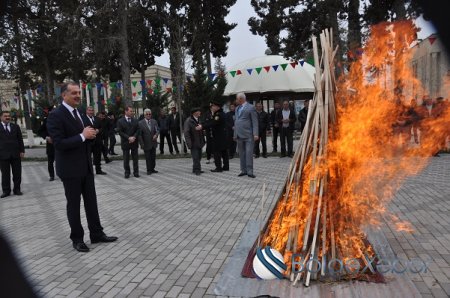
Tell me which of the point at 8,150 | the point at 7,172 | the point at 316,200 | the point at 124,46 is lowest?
the point at 7,172

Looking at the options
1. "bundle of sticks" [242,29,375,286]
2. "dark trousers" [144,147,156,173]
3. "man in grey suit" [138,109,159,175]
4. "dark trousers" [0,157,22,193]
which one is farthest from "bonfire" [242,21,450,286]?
"dark trousers" [144,147,156,173]

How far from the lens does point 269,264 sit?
345 centimetres

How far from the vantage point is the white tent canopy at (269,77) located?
21.0 metres

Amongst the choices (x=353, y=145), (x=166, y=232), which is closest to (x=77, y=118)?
(x=166, y=232)

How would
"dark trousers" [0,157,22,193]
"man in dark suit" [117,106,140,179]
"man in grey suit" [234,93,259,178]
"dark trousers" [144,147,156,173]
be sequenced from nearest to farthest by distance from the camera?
"dark trousers" [0,157,22,193] → "man in grey suit" [234,93,259,178] → "man in dark suit" [117,106,140,179] → "dark trousers" [144,147,156,173]

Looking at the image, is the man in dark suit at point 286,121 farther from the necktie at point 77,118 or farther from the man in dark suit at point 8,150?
the necktie at point 77,118

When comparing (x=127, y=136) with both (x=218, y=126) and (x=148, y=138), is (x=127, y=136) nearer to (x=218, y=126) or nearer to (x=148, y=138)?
(x=148, y=138)

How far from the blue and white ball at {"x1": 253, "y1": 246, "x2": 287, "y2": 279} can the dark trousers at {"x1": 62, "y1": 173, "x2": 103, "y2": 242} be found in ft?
8.01

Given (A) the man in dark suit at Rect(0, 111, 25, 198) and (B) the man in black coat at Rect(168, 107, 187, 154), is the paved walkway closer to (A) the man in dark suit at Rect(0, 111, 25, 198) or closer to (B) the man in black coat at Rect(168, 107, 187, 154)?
(A) the man in dark suit at Rect(0, 111, 25, 198)

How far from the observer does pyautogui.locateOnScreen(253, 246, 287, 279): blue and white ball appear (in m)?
3.44

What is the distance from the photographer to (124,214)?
6.52 metres

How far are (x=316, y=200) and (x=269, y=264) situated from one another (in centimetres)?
72

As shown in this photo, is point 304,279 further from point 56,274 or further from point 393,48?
point 56,274

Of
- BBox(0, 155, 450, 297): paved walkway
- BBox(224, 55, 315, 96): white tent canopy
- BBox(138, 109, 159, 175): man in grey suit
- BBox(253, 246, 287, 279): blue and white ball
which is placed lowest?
BBox(0, 155, 450, 297): paved walkway
